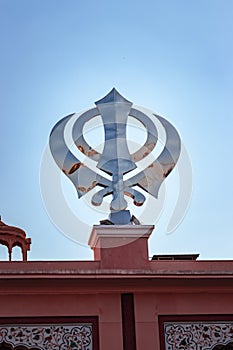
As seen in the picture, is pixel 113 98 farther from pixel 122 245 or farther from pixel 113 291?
pixel 113 291

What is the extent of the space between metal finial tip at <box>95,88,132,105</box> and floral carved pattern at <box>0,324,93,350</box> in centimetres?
312

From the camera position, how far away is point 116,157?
9414 millimetres

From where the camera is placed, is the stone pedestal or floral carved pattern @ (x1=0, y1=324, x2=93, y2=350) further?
the stone pedestal

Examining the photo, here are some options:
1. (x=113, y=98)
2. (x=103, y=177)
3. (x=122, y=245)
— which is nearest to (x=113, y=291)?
(x=122, y=245)

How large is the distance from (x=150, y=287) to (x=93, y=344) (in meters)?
0.94

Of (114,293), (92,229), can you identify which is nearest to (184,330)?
(114,293)

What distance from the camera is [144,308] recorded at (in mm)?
8508

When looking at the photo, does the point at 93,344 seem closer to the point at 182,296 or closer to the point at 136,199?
the point at 182,296

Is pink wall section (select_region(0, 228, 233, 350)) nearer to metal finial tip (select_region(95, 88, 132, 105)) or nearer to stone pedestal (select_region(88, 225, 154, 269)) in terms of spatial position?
stone pedestal (select_region(88, 225, 154, 269))

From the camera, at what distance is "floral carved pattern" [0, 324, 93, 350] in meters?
8.11

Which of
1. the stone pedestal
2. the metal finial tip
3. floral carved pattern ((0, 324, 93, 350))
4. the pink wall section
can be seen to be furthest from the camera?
the metal finial tip

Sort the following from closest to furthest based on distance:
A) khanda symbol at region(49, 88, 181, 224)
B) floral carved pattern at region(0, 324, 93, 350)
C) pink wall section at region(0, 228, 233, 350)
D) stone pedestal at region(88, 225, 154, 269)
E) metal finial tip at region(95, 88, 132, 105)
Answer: floral carved pattern at region(0, 324, 93, 350) → pink wall section at region(0, 228, 233, 350) → stone pedestal at region(88, 225, 154, 269) → khanda symbol at region(49, 88, 181, 224) → metal finial tip at region(95, 88, 132, 105)

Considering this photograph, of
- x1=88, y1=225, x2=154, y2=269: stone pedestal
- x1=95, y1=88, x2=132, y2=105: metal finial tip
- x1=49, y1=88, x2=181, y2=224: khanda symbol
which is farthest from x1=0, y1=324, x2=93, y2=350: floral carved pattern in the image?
x1=95, y1=88, x2=132, y2=105: metal finial tip

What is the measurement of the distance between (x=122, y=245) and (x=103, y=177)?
40.0 inches
